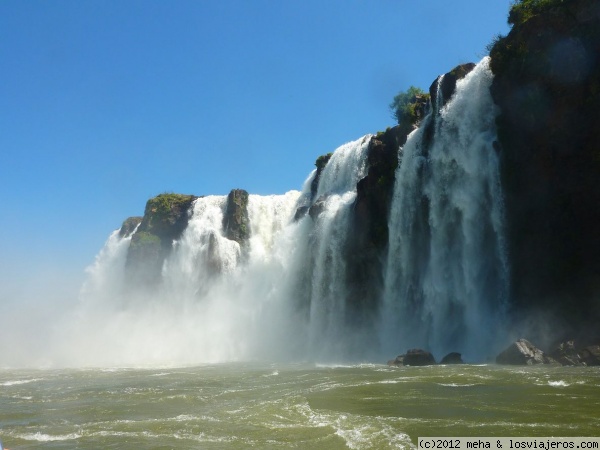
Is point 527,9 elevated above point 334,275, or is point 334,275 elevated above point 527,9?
point 527,9

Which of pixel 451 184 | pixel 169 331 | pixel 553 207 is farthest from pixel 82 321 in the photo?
pixel 553 207

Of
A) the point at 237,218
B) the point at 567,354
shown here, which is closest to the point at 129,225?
the point at 237,218

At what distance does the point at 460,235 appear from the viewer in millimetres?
27453

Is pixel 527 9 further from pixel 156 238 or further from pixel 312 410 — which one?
pixel 156 238

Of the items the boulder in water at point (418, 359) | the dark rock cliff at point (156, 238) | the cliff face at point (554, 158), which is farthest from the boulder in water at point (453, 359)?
the dark rock cliff at point (156, 238)

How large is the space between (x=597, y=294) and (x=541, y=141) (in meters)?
6.99

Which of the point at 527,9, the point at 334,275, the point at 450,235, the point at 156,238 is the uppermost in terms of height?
the point at 527,9

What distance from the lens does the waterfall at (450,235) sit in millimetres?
25844

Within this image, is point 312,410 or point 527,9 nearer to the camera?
point 312,410

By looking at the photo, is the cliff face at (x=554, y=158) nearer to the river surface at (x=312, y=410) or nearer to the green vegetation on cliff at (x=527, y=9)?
the green vegetation on cliff at (x=527, y=9)

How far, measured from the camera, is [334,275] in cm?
3478

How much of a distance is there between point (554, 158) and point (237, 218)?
30.1 meters

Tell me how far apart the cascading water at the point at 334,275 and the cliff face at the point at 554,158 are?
1.13 meters

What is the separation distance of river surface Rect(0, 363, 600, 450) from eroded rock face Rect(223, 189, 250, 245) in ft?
96.5
